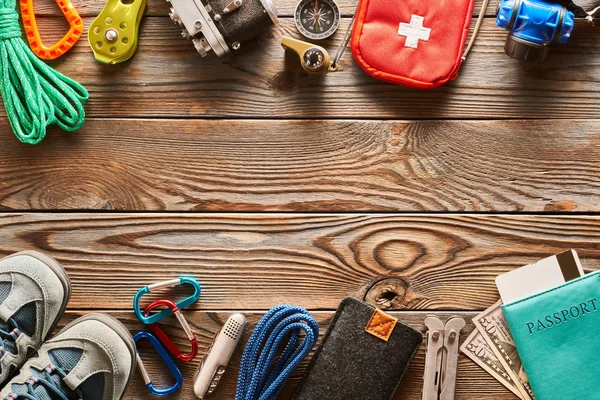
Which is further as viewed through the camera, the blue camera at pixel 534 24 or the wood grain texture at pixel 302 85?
the wood grain texture at pixel 302 85

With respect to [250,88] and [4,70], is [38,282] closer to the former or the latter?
[4,70]

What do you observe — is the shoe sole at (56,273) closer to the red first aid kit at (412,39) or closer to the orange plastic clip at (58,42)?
the orange plastic clip at (58,42)

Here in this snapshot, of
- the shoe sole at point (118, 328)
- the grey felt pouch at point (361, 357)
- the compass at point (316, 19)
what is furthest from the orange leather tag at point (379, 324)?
the compass at point (316, 19)

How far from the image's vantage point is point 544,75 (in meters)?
1.29

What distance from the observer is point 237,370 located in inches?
49.9

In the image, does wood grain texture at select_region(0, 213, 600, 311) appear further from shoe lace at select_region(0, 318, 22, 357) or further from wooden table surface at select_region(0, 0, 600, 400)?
shoe lace at select_region(0, 318, 22, 357)

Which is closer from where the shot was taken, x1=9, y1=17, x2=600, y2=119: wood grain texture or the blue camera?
the blue camera

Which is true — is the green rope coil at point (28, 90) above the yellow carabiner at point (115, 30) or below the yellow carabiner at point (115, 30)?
below

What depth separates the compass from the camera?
4.19 feet

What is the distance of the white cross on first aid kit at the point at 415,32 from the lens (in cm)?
127

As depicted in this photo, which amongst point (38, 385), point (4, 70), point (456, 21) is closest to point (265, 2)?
point (456, 21)

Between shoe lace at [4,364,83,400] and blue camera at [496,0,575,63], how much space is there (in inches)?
40.8

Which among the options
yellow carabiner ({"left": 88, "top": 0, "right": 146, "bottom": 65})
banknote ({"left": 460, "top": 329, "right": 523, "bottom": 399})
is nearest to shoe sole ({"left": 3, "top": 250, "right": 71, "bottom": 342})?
yellow carabiner ({"left": 88, "top": 0, "right": 146, "bottom": 65})

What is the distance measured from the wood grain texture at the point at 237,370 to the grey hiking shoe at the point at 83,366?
54 millimetres
